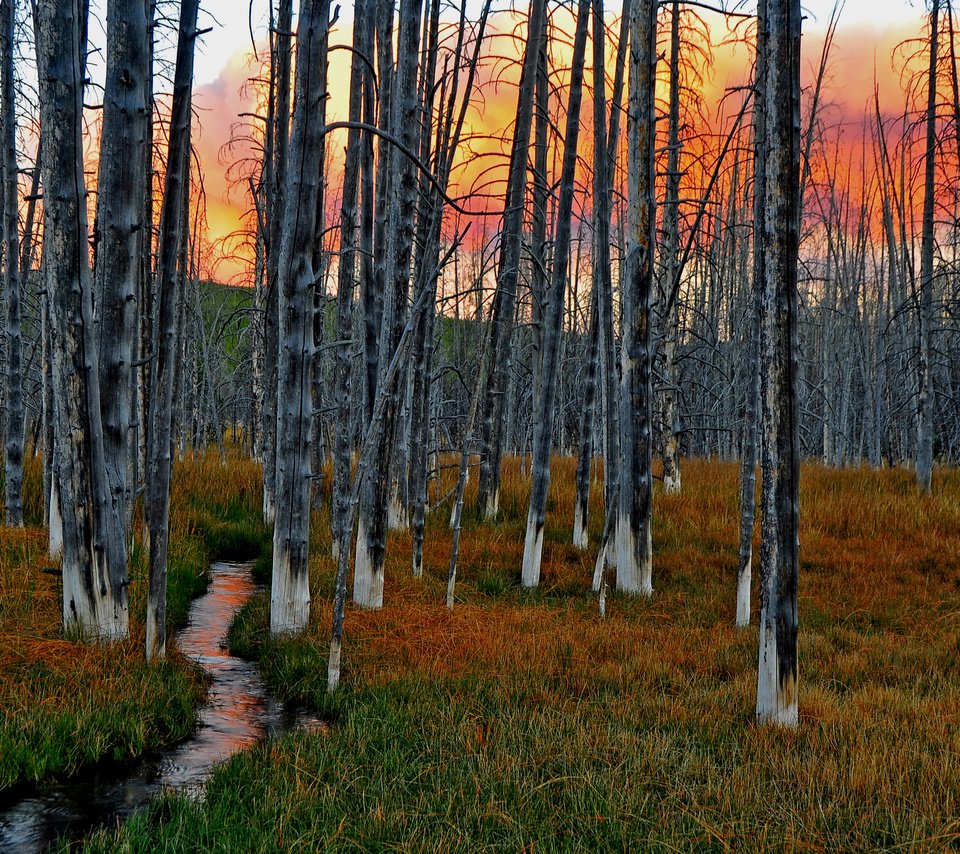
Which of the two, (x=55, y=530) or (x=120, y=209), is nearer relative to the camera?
(x=120, y=209)

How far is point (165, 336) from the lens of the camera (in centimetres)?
674

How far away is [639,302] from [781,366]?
4361mm

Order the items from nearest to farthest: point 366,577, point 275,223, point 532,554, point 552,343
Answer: point 366,577 < point 532,554 < point 552,343 < point 275,223

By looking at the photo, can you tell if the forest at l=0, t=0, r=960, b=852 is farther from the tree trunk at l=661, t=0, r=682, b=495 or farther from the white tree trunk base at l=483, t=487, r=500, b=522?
the tree trunk at l=661, t=0, r=682, b=495

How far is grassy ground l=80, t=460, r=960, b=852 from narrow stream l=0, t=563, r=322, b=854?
27cm

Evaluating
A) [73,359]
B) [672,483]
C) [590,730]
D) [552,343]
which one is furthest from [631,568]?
[672,483]

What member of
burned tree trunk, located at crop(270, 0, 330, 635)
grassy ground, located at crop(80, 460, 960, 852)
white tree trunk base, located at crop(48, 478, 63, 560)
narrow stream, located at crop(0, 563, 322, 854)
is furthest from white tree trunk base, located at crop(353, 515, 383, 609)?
white tree trunk base, located at crop(48, 478, 63, 560)

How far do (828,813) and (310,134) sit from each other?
6.83 metres

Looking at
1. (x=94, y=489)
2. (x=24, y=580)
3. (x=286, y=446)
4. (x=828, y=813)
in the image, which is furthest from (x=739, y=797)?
(x=24, y=580)

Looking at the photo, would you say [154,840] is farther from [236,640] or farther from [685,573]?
[685,573]

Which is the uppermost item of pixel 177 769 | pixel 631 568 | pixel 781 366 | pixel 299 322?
pixel 299 322

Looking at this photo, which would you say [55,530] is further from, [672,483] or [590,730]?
[672,483]

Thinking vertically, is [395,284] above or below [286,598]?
above

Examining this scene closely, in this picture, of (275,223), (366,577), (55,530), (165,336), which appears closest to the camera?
(165,336)
